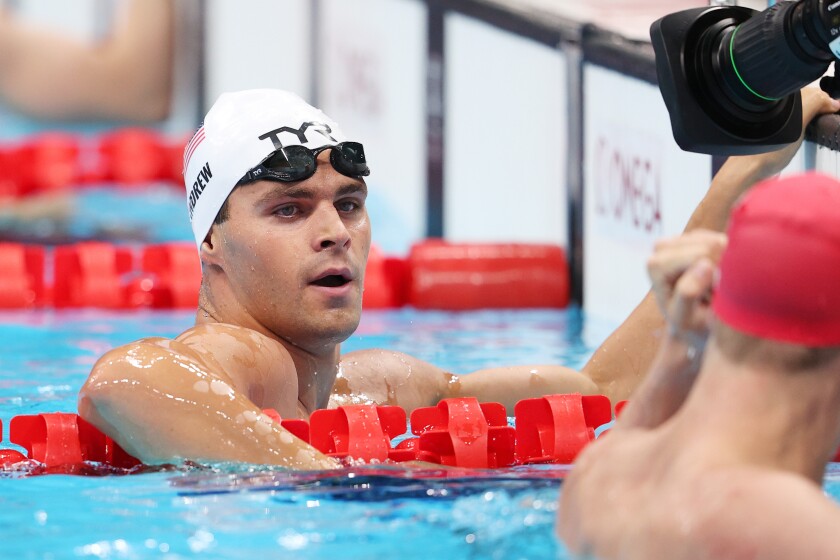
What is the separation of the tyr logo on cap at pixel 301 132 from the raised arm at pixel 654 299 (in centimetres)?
90

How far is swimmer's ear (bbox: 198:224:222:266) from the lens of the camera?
A: 107 inches

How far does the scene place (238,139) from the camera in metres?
2.70

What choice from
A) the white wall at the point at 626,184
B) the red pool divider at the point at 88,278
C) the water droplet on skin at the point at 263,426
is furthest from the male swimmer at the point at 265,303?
the red pool divider at the point at 88,278

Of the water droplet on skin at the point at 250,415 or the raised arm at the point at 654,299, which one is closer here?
the water droplet on skin at the point at 250,415

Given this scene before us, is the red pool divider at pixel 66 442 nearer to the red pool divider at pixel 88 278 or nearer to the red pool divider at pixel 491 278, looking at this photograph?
the red pool divider at pixel 88 278

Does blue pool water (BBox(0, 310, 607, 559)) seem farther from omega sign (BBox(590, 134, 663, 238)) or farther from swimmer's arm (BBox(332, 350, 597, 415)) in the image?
omega sign (BBox(590, 134, 663, 238))

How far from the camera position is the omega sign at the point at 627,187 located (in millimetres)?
5070

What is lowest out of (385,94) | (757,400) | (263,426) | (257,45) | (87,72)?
(263,426)

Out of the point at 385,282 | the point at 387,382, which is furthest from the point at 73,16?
the point at 387,382

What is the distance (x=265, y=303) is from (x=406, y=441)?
1.46 ft

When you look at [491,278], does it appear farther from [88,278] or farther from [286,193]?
[286,193]

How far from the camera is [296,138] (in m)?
2.66

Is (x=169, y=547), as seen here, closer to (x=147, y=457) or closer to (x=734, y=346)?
(x=147, y=457)

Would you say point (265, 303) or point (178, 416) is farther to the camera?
point (265, 303)
